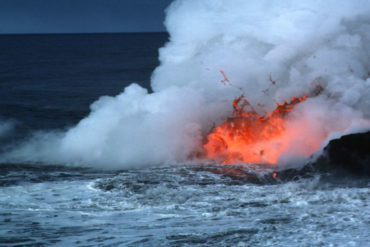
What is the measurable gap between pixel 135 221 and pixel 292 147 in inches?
251

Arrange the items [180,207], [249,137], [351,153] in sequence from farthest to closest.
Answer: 1. [249,137]
2. [351,153]
3. [180,207]

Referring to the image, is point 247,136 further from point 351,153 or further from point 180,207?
point 180,207

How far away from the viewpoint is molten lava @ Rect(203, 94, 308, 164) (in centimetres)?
1566

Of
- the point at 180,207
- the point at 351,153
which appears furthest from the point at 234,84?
the point at 180,207

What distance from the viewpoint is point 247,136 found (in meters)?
16.5

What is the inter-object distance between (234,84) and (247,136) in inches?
105

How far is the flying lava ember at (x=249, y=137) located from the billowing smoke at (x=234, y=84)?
16.3 inches

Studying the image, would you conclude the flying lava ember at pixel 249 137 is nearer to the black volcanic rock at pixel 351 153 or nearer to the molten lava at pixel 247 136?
the molten lava at pixel 247 136

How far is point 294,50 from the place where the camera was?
17.9 meters

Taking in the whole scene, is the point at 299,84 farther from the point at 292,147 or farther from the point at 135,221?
the point at 135,221

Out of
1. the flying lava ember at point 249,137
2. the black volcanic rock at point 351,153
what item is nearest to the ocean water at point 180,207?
the black volcanic rock at point 351,153

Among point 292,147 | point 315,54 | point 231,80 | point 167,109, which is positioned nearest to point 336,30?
point 315,54

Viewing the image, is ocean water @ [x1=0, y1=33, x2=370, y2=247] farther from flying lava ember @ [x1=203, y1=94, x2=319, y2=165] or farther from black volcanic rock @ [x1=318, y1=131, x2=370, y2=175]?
flying lava ember @ [x1=203, y1=94, x2=319, y2=165]

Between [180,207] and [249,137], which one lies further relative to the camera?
[249,137]
